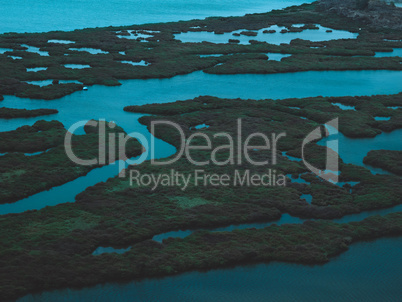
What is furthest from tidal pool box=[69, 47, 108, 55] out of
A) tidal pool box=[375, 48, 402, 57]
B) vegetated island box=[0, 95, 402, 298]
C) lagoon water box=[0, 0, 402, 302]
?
tidal pool box=[375, 48, 402, 57]

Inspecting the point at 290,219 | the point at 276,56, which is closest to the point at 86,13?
the point at 276,56

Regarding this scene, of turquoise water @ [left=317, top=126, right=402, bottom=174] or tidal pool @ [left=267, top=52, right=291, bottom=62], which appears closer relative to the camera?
turquoise water @ [left=317, top=126, right=402, bottom=174]

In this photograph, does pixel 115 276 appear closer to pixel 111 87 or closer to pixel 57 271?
pixel 57 271

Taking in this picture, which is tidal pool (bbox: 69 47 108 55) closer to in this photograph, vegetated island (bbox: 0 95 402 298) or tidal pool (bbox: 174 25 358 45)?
tidal pool (bbox: 174 25 358 45)

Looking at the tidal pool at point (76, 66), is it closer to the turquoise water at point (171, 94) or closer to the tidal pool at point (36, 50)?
the tidal pool at point (36, 50)

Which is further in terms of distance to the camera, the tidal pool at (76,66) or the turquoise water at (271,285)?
the tidal pool at (76,66)

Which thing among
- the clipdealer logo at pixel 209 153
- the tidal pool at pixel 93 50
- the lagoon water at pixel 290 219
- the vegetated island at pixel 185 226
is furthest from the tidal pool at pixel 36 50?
the vegetated island at pixel 185 226
